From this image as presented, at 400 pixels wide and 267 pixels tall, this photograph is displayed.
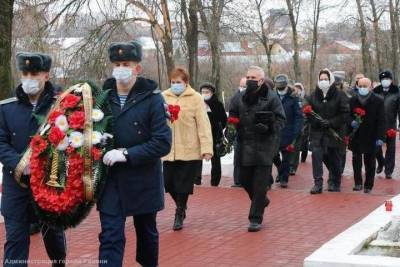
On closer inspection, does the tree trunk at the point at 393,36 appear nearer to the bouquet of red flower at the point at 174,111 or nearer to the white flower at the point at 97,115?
the bouquet of red flower at the point at 174,111

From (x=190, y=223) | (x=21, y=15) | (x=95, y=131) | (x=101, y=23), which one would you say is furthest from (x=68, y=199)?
(x=101, y=23)

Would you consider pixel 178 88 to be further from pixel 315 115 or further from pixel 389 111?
pixel 389 111

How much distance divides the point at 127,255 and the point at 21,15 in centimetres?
1263

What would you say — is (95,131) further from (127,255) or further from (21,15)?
(21,15)

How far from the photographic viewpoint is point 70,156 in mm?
5340

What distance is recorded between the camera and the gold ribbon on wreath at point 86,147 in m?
5.33

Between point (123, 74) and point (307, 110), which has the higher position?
point (123, 74)

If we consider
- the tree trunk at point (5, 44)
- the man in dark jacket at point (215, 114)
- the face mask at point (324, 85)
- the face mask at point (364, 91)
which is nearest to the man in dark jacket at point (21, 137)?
the face mask at point (324, 85)

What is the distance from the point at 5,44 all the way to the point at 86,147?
979 cm

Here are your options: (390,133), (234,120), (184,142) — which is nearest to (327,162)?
(390,133)

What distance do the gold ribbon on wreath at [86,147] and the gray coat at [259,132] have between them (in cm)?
316

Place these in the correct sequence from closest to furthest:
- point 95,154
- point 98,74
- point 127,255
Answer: point 95,154 → point 127,255 → point 98,74

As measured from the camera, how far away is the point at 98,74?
19844 millimetres

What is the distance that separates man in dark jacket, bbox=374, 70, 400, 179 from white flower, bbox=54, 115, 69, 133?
29.0ft
